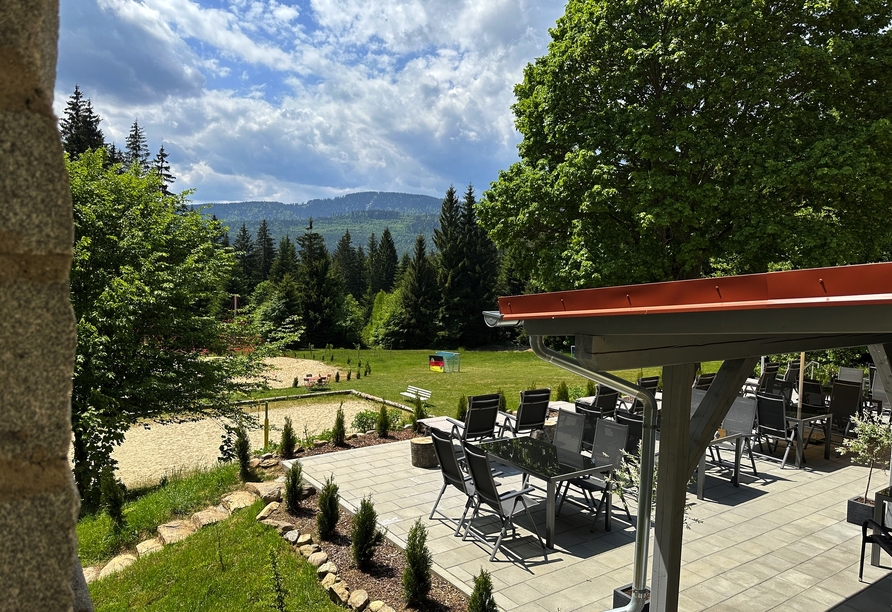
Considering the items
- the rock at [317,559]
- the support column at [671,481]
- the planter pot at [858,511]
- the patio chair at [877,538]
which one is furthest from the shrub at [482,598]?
the planter pot at [858,511]

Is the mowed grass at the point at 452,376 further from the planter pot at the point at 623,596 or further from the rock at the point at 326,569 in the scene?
the planter pot at the point at 623,596

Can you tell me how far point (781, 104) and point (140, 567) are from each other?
1396 centimetres

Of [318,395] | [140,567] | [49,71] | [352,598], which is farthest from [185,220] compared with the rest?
[49,71]

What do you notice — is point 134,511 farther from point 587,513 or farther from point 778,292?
point 778,292

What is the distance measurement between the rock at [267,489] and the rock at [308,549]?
5.41 feet

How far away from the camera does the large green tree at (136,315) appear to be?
8508 mm

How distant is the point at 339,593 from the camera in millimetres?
5141

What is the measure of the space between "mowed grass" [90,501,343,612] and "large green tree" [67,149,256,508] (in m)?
3.17

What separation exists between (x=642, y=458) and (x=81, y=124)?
41823 millimetres

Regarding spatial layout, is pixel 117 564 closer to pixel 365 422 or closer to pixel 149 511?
pixel 149 511

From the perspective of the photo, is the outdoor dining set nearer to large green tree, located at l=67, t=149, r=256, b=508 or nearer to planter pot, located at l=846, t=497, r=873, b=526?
planter pot, located at l=846, t=497, r=873, b=526

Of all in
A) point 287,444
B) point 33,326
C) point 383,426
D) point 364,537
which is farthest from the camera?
point 383,426

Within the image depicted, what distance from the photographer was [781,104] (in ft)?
39.0

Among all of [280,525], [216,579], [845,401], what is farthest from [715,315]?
[845,401]
